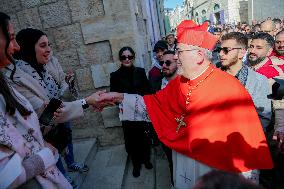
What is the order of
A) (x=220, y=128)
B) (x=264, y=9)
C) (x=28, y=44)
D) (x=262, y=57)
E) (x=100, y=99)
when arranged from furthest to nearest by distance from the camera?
(x=264, y=9)
(x=262, y=57)
(x=100, y=99)
(x=28, y=44)
(x=220, y=128)

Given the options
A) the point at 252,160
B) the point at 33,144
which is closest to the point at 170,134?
the point at 252,160

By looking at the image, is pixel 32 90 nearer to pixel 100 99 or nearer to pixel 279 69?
pixel 100 99

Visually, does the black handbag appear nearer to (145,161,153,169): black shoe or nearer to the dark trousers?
the dark trousers

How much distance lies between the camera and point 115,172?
13.6 feet

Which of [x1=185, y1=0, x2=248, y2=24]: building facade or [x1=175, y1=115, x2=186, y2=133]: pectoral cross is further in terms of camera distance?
[x1=185, y1=0, x2=248, y2=24]: building facade

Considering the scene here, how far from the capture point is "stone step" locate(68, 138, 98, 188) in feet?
12.5

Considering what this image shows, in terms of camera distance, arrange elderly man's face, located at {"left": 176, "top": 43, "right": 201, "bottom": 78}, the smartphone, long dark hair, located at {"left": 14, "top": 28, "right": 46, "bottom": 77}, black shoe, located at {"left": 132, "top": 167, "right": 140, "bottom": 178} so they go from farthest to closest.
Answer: black shoe, located at {"left": 132, "top": 167, "right": 140, "bottom": 178} → long dark hair, located at {"left": 14, "top": 28, "right": 46, "bottom": 77} → elderly man's face, located at {"left": 176, "top": 43, "right": 201, "bottom": 78} → the smartphone

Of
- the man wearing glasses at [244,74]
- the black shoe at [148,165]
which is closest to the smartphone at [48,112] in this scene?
the man wearing glasses at [244,74]

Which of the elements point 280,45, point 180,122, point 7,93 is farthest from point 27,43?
point 280,45

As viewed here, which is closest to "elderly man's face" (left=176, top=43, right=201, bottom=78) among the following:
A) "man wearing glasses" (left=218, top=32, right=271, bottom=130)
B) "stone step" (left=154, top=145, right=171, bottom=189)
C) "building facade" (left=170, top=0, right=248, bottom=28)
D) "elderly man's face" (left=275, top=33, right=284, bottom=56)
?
→ "man wearing glasses" (left=218, top=32, right=271, bottom=130)

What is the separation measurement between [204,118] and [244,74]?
1.06 m

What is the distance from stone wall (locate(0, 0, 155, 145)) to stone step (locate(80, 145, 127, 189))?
510 millimetres

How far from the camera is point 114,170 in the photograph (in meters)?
4.20

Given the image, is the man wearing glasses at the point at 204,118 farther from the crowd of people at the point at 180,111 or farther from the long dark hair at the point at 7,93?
the long dark hair at the point at 7,93
